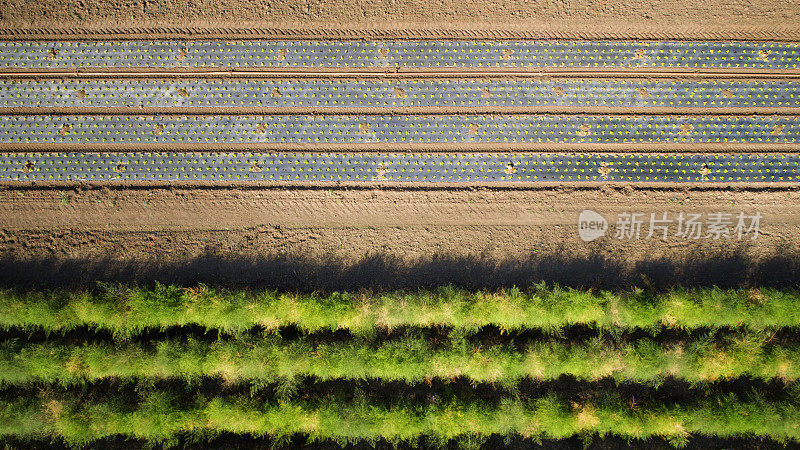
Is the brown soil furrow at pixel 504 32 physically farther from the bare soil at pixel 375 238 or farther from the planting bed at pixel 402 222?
the bare soil at pixel 375 238

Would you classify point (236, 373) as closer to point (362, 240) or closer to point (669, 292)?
point (362, 240)

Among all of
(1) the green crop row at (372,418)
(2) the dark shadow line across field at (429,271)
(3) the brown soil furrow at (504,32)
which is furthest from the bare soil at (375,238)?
(3) the brown soil furrow at (504,32)

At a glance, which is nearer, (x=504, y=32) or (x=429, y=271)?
(x=429, y=271)

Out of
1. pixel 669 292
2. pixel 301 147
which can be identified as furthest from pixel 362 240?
pixel 669 292

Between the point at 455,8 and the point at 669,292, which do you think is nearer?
the point at 669,292

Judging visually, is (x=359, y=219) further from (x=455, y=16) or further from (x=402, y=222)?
(x=455, y=16)

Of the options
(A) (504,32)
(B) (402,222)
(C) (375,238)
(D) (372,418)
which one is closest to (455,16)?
(A) (504,32)
